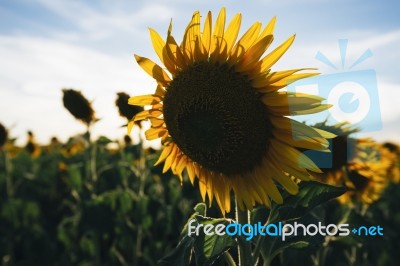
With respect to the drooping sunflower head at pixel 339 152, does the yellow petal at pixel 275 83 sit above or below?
above

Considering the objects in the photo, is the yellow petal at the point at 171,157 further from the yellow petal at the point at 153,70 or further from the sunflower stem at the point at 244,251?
the sunflower stem at the point at 244,251

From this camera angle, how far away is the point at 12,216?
5.30 meters

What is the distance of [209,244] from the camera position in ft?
4.89

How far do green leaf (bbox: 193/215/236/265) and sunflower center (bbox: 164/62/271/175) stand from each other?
0.24m

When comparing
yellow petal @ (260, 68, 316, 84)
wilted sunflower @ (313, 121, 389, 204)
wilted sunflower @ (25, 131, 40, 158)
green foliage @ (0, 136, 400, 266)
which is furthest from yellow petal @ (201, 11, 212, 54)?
wilted sunflower @ (25, 131, 40, 158)

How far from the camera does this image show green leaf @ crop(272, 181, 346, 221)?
1521mm

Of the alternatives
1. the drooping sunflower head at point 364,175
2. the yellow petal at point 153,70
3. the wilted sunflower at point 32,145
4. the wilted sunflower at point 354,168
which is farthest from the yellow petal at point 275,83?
the wilted sunflower at point 32,145

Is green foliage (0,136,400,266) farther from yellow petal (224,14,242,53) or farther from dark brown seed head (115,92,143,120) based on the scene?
yellow petal (224,14,242,53)

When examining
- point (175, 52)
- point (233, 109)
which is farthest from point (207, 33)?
point (233, 109)

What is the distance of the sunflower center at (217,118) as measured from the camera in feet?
5.19

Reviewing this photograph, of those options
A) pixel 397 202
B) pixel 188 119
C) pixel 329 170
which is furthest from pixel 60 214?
pixel 188 119

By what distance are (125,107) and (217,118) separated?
168cm

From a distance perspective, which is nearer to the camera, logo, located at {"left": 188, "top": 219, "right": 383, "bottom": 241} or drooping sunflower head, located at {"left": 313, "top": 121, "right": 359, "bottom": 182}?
logo, located at {"left": 188, "top": 219, "right": 383, "bottom": 241}

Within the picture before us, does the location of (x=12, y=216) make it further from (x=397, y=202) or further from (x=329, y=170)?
(x=397, y=202)
